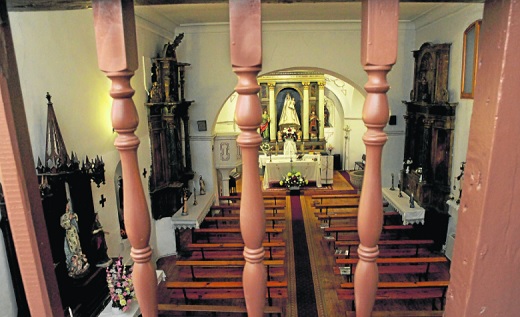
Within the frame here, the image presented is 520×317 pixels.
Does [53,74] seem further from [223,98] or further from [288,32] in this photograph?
[288,32]

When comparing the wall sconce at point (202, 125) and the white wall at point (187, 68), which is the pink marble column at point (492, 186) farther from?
the wall sconce at point (202, 125)

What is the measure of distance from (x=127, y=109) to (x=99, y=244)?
4.13m

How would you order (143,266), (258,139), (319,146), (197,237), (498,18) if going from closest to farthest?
(498,18)
(258,139)
(143,266)
(197,237)
(319,146)

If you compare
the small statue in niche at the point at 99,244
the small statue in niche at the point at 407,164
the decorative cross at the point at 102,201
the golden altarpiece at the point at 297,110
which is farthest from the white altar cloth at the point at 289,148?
the small statue in niche at the point at 99,244

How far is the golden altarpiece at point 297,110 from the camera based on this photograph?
48.0 ft

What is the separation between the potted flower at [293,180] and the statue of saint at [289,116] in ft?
10.2

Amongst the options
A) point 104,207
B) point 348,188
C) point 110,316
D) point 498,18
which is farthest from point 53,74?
point 348,188

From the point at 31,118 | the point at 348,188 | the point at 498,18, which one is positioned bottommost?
the point at 348,188

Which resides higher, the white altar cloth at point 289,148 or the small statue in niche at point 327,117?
the small statue in niche at point 327,117

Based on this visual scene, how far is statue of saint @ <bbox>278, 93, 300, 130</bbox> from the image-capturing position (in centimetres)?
1480

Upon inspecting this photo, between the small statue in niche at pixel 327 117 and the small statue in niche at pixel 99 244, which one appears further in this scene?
the small statue in niche at pixel 327 117

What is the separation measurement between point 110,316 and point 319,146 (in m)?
11.9

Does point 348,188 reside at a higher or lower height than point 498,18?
lower

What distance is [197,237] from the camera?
7.98m
